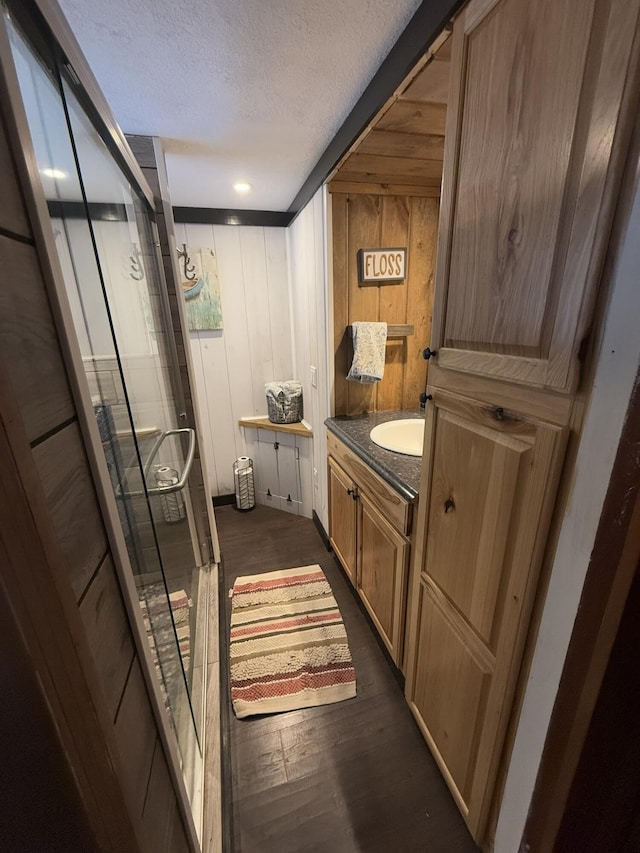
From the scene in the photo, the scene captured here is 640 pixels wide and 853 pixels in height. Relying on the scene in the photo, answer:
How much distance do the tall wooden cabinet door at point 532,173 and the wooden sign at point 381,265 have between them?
3.19 feet

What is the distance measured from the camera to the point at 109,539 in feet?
1.69

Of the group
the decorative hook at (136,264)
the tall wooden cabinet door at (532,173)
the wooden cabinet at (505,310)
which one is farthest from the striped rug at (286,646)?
the decorative hook at (136,264)

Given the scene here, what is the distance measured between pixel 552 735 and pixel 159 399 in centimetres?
158

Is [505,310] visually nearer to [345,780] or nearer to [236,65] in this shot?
[236,65]

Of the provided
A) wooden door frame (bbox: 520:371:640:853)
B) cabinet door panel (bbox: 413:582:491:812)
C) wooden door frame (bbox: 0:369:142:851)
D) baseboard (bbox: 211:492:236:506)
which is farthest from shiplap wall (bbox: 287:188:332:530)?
wooden door frame (bbox: 0:369:142:851)

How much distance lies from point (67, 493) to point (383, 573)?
1.28 m

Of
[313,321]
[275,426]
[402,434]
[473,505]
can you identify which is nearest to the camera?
[473,505]

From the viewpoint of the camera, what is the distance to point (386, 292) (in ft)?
6.03

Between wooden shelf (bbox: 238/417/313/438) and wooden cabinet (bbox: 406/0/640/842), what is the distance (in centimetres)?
145

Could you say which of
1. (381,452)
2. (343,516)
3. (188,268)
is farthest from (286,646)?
(188,268)

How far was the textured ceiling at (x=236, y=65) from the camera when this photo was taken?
83 centimetres

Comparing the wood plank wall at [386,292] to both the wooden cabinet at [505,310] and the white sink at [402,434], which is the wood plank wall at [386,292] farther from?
the wooden cabinet at [505,310]

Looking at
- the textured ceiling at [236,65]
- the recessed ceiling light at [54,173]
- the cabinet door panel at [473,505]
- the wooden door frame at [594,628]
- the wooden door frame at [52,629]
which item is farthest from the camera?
the textured ceiling at [236,65]

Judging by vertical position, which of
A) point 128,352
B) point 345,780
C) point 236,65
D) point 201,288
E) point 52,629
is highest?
point 236,65
